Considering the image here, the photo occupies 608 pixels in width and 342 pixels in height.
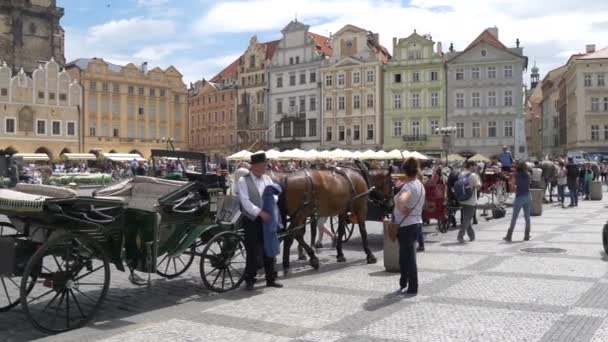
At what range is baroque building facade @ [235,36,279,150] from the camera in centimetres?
7069

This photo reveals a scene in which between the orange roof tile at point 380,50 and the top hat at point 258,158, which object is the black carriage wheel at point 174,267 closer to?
the top hat at point 258,158

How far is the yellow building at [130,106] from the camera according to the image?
68062mm

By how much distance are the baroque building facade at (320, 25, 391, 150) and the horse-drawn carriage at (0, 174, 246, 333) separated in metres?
55.7

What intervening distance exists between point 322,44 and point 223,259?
62.6 metres

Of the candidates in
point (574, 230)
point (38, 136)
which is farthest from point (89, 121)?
point (574, 230)

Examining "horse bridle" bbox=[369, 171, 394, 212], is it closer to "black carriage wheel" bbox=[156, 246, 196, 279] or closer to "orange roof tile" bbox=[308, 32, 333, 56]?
"black carriage wheel" bbox=[156, 246, 196, 279]

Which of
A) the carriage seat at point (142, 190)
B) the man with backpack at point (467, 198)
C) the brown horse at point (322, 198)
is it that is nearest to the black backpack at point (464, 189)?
the man with backpack at point (467, 198)

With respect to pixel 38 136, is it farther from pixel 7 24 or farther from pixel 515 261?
pixel 515 261

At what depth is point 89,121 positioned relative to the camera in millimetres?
67562

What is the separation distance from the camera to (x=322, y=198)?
9422mm

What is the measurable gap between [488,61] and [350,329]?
56.1m

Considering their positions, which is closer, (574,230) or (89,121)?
(574,230)

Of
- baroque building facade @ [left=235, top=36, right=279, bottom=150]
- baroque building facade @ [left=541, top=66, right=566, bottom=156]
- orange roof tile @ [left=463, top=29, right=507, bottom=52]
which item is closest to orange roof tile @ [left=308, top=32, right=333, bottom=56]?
baroque building facade @ [left=235, top=36, right=279, bottom=150]

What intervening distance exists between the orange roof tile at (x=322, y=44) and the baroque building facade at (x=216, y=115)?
12327 mm
